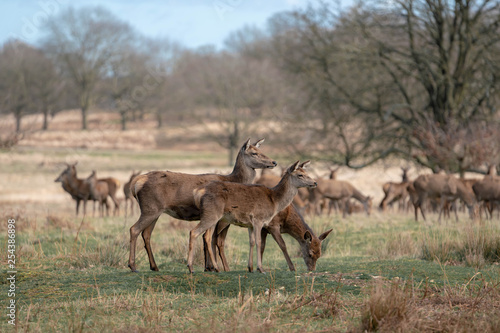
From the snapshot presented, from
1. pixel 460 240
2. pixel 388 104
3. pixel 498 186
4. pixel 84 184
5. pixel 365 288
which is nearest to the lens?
pixel 365 288

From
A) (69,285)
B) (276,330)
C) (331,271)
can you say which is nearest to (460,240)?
(331,271)

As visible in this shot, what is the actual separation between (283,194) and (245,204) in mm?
775

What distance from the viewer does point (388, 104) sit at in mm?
27719

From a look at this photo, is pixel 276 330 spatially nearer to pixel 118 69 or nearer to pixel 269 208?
pixel 269 208

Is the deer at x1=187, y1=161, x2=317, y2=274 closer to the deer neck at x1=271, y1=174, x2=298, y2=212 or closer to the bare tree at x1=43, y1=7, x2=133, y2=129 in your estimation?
the deer neck at x1=271, y1=174, x2=298, y2=212

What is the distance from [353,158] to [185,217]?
17.3 m

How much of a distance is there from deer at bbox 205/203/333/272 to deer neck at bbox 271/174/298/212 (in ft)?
1.85

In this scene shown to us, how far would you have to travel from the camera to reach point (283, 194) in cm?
930

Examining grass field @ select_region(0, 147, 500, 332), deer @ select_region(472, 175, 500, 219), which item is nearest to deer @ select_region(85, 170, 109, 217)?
grass field @ select_region(0, 147, 500, 332)

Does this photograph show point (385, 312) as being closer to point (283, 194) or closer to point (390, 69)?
point (283, 194)

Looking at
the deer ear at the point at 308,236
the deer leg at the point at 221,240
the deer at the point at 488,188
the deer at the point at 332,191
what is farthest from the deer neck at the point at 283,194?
the deer at the point at 332,191

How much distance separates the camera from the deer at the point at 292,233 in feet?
30.8

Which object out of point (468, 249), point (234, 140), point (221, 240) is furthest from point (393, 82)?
point (234, 140)

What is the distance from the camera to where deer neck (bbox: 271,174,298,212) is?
9.26 meters
